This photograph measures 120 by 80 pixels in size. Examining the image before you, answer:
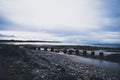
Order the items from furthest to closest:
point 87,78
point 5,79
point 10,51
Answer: point 10,51, point 87,78, point 5,79

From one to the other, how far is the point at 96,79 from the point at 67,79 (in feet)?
9.39

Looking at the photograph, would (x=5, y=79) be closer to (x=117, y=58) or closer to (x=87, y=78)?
(x=87, y=78)

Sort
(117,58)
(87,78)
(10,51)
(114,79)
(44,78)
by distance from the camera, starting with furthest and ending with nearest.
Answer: (117,58) < (10,51) < (114,79) < (87,78) < (44,78)

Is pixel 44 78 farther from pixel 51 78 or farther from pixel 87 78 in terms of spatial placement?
pixel 87 78

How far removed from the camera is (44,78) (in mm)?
13852

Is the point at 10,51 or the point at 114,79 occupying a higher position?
the point at 10,51

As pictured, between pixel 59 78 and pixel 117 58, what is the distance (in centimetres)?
2498

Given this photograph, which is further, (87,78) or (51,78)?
(87,78)

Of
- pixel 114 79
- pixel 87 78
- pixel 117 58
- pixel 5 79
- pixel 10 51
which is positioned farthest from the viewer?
pixel 117 58

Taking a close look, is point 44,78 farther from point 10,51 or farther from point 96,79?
point 10,51

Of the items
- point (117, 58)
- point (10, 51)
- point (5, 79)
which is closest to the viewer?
point (5, 79)

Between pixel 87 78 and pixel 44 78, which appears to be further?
pixel 87 78

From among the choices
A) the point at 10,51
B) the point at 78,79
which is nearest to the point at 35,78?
the point at 78,79

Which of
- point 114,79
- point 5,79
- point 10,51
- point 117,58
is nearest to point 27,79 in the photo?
point 5,79
